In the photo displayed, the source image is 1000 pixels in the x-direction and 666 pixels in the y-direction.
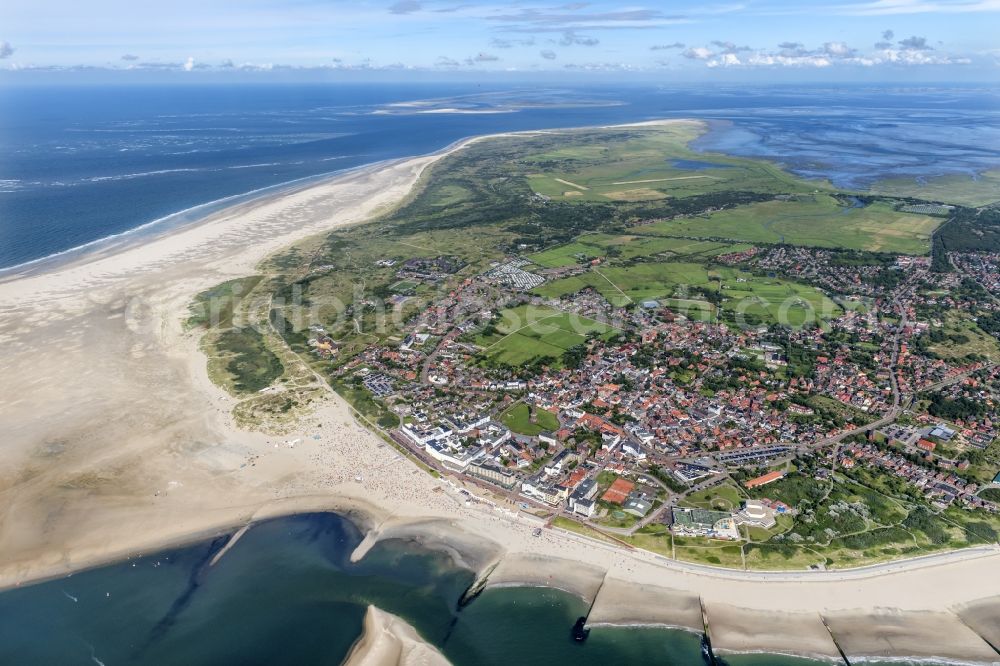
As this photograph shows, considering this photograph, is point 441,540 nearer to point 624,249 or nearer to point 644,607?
point 644,607

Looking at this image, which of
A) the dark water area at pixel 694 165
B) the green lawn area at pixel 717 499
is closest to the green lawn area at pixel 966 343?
the green lawn area at pixel 717 499

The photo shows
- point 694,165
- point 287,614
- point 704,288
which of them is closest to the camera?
point 287,614

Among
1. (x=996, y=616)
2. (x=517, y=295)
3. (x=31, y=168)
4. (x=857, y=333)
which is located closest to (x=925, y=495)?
(x=996, y=616)

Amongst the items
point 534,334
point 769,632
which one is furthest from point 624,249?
point 769,632

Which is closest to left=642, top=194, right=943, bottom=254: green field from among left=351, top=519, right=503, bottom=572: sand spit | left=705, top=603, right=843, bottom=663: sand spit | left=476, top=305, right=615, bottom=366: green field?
left=476, top=305, right=615, bottom=366: green field

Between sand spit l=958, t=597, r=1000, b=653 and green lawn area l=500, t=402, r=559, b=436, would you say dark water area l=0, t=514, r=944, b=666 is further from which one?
green lawn area l=500, t=402, r=559, b=436

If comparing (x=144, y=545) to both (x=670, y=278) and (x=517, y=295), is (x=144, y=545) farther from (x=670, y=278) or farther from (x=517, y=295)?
(x=670, y=278)
